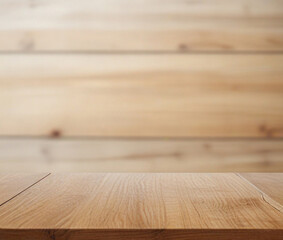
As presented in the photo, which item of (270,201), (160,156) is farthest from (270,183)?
(160,156)

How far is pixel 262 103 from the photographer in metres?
0.73

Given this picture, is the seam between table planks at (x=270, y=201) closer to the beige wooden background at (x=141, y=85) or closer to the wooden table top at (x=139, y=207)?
the wooden table top at (x=139, y=207)

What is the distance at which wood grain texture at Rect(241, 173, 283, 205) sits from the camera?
0.33 metres

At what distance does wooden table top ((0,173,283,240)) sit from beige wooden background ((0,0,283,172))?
0.32 meters

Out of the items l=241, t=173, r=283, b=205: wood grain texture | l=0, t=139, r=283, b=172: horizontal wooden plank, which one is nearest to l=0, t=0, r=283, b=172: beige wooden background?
l=0, t=139, r=283, b=172: horizontal wooden plank

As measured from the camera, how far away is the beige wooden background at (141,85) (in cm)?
73

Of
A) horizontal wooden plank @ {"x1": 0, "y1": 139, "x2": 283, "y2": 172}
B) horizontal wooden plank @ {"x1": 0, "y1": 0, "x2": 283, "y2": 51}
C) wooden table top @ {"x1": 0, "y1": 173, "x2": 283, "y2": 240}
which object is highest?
horizontal wooden plank @ {"x1": 0, "y1": 0, "x2": 283, "y2": 51}

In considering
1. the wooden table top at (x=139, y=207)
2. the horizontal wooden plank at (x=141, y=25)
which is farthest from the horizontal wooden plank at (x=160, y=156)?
the wooden table top at (x=139, y=207)

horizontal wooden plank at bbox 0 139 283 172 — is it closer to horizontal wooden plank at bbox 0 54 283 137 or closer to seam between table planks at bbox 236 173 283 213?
horizontal wooden plank at bbox 0 54 283 137

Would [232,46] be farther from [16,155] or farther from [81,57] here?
[16,155]

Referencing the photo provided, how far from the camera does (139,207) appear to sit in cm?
27

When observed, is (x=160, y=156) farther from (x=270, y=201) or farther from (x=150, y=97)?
(x=270, y=201)

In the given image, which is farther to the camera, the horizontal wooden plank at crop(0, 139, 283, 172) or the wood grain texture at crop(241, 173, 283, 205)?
the horizontal wooden plank at crop(0, 139, 283, 172)

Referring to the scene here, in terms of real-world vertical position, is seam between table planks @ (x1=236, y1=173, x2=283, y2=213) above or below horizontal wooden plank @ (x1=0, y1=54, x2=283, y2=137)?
below
